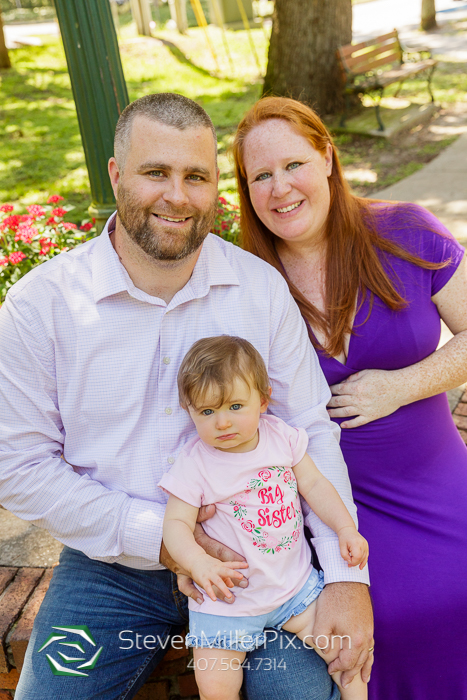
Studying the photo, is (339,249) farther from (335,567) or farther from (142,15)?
(142,15)

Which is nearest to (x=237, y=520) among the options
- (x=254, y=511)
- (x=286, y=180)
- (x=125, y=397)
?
(x=254, y=511)

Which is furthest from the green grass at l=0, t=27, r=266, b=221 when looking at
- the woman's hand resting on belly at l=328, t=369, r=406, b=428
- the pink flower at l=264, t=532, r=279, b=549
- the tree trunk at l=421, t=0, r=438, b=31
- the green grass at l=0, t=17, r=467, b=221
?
the tree trunk at l=421, t=0, r=438, b=31

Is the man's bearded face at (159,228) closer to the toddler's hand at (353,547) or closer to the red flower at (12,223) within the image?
the toddler's hand at (353,547)

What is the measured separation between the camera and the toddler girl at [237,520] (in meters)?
1.85

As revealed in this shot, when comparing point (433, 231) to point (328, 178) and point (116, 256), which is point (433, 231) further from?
point (116, 256)

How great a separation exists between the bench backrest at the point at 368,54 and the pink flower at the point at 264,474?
8.37 m

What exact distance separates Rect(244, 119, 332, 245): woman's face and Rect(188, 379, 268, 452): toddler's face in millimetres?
798

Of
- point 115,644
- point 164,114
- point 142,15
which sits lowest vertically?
point 115,644

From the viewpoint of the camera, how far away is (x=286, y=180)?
2.39 m

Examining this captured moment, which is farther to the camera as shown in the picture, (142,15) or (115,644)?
(142,15)

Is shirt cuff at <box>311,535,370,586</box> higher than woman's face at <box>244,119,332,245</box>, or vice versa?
woman's face at <box>244,119,332,245</box>

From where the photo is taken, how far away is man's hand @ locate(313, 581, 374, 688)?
6.18ft

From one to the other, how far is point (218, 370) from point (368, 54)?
899cm

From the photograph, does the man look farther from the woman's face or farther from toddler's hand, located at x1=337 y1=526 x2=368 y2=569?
the woman's face
